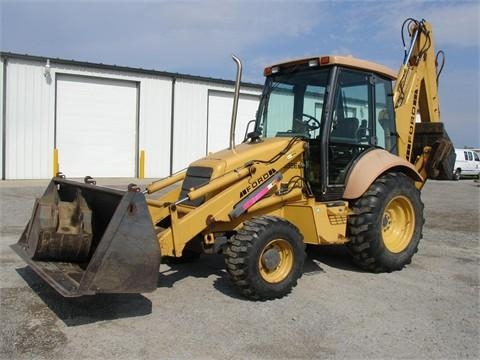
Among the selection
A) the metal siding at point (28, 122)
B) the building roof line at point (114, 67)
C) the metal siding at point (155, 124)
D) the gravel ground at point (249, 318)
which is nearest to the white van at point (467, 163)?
the building roof line at point (114, 67)

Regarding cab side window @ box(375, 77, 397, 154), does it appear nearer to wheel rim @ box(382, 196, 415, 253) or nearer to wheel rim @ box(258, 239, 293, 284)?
wheel rim @ box(382, 196, 415, 253)

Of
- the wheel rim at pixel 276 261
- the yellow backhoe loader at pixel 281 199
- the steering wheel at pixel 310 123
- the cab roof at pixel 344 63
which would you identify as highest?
the cab roof at pixel 344 63

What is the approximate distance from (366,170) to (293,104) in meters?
1.26

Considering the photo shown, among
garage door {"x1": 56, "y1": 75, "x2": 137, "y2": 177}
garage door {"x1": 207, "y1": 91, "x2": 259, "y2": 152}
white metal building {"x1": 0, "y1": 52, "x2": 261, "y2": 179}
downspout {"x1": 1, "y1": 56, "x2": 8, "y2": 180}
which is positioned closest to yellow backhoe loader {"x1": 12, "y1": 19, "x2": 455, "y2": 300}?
downspout {"x1": 1, "y1": 56, "x2": 8, "y2": 180}

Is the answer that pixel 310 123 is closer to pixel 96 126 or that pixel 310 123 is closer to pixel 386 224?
pixel 386 224

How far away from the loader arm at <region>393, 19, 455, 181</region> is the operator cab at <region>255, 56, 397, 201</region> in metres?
0.47

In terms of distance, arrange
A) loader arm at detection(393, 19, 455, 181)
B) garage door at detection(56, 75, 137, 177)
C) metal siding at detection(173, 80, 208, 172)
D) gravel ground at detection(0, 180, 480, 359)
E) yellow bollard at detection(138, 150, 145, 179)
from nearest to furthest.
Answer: gravel ground at detection(0, 180, 480, 359) → loader arm at detection(393, 19, 455, 181) → garage door at detection(56, 75, 137, 177) → yellow bollard at detection(138, 150, 145, 179) → metal siding at detection(173, 80, 208, 172)

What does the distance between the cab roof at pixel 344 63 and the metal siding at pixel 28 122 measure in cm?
1351

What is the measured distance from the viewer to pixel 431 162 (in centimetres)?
774

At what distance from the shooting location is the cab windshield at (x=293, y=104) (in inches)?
246

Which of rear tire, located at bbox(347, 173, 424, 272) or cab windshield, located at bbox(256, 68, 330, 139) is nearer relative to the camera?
rear tire, located at bbox(347, 173, 424, 272)

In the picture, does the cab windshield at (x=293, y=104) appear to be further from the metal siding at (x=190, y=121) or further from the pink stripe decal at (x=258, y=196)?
the metal siding at (x=190, y=121)

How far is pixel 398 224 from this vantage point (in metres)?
6.88

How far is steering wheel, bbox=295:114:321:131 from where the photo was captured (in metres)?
6.19
